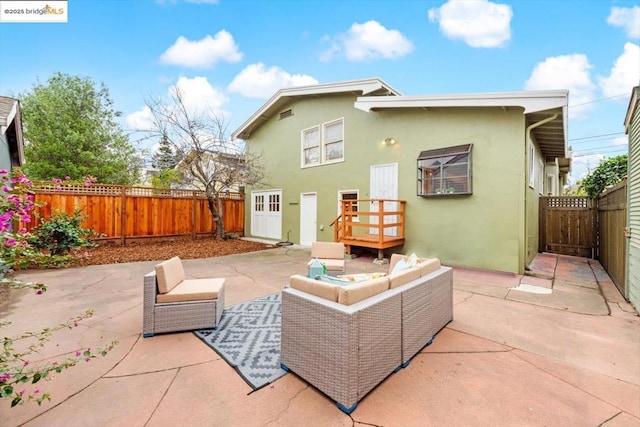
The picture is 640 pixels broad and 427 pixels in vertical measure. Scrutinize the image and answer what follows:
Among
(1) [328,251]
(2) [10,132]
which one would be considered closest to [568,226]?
(1) [328,251]

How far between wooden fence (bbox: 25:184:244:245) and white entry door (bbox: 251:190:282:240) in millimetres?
1422

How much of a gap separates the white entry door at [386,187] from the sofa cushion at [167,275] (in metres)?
5.71

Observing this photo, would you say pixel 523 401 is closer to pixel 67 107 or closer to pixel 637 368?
pixel 637 368

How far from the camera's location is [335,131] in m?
9.44

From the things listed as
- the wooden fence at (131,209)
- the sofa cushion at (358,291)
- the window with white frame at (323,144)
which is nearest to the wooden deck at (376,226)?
the window with white frame at (323,144)

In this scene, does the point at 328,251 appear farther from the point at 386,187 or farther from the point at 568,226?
the point at 568,226

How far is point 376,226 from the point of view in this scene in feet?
23.0

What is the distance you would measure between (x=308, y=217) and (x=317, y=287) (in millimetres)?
7967

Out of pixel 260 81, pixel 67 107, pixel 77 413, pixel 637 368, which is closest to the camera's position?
pixel 77 413

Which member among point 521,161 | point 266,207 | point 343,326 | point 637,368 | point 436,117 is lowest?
point 637,368

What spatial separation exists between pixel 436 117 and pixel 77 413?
797 centimetres

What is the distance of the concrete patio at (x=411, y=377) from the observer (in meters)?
1.88

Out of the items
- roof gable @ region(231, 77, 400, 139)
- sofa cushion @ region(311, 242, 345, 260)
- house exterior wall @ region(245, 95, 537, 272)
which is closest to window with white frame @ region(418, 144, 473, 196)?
house exterior wall @ region(245, 95, 537, 272)

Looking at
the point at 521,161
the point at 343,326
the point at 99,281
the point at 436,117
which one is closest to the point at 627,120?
the point at 521,161
